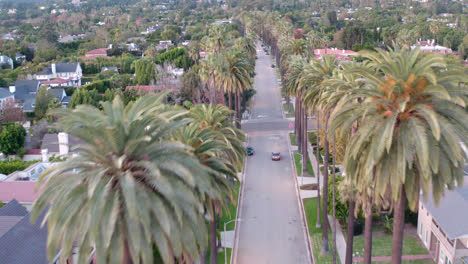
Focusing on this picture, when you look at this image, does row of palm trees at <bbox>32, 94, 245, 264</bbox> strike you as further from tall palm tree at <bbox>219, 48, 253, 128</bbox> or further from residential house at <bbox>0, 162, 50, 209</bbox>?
tall palm tree at <bbox>219, 48, 253, 128</bbox>

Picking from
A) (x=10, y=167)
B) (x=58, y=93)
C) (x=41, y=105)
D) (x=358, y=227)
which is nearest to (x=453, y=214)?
(x=358, y=227)

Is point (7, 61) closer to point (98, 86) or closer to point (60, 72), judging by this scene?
point (60, 72)

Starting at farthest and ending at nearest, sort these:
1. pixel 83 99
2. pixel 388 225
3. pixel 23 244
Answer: pixel 83 99 → pixel 388 225 → pixel 23 244

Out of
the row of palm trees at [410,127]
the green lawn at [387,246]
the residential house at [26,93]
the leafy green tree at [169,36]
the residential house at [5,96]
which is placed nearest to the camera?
the row of palm trees at [410,127]

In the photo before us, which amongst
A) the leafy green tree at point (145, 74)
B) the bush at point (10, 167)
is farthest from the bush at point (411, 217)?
the leafy green tree at point (145, 74)

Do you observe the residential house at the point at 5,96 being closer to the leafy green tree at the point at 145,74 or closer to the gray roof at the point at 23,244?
the leafy green tree at the point at 145,74

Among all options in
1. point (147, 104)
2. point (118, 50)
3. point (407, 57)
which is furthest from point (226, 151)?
point (118, 50)
